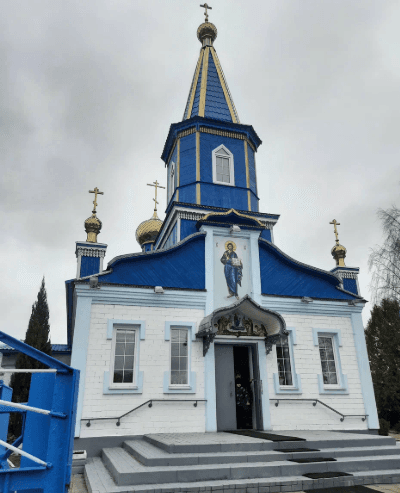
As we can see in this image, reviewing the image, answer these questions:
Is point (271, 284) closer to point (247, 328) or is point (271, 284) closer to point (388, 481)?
point (247, 328)

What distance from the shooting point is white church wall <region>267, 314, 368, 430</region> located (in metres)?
10.3

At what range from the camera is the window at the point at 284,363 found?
10664mm

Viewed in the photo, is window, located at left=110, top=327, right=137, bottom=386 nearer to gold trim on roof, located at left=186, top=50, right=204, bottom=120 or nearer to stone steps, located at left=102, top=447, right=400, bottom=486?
stone steps, located at left=102, top=447, right=400, bottom=486

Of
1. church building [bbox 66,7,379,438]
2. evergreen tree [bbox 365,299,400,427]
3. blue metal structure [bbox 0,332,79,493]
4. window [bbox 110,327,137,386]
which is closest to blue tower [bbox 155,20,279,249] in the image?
church building [bbox 66,7,379,438]

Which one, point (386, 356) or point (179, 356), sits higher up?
point (386, 356)

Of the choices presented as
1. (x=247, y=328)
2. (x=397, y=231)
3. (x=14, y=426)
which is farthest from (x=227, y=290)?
(x=397, y=231)

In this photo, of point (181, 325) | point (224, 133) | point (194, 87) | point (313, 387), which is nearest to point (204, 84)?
point (194, 87)

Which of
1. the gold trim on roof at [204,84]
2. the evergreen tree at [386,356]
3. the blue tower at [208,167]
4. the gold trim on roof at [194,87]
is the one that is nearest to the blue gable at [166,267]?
the blue tower at [208,167]

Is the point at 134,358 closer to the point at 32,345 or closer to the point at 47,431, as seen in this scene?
the point at 47,431

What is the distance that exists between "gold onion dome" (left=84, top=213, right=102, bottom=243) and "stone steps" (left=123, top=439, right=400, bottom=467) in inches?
329

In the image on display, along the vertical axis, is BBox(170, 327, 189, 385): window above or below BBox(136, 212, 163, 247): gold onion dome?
below

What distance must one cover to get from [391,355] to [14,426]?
16703mm

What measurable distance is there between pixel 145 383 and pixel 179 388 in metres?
0.86

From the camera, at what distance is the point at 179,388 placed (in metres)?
9.66
